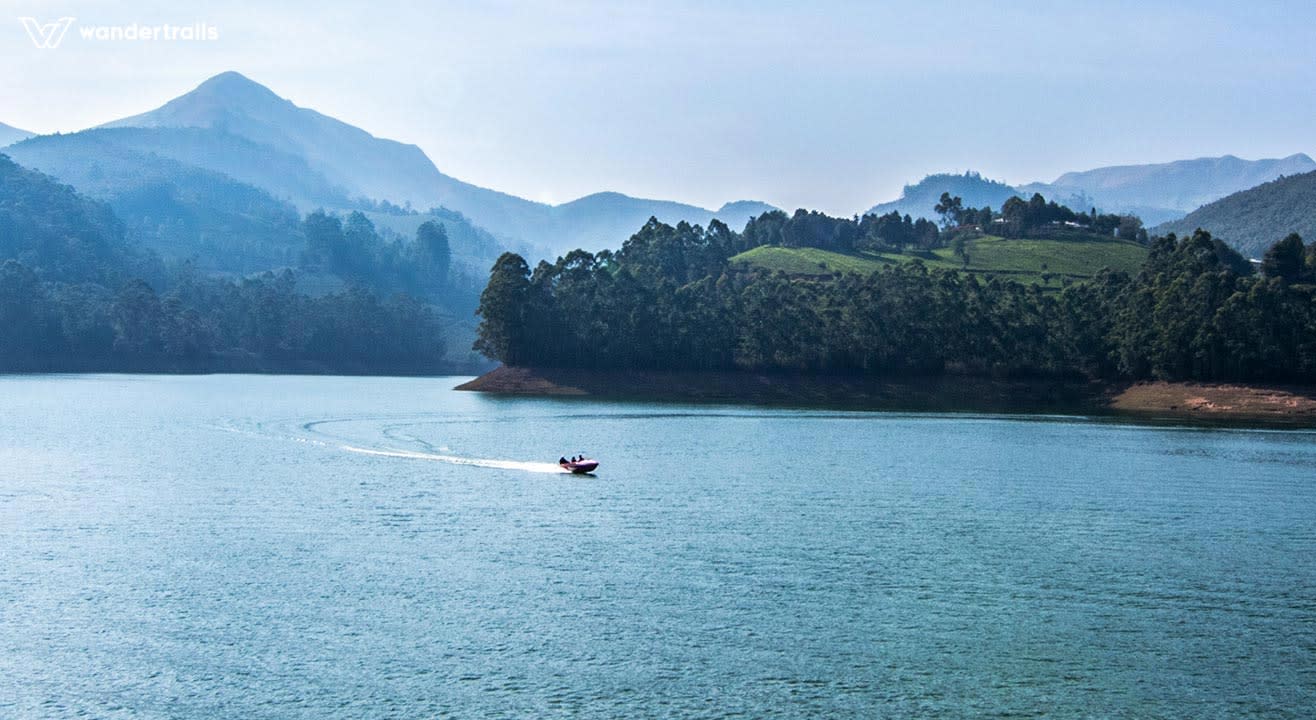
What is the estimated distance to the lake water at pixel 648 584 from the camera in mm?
26891

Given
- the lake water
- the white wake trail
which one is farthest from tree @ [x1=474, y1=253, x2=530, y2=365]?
the lake water

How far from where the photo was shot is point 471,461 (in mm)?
67312

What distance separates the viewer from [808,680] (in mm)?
27562

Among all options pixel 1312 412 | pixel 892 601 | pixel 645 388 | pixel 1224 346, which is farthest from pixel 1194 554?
pixel 645 388

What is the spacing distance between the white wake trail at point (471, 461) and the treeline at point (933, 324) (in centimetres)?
7353

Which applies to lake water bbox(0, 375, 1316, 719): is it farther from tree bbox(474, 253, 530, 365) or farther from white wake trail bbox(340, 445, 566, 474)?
tree bbox(474, 253, 530, 365)

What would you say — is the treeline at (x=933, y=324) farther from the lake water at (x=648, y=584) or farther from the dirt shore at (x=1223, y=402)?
the lake water at (x=648, y=584)

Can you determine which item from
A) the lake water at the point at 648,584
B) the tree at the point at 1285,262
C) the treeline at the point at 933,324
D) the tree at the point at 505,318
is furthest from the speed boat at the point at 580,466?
the tree at the point at 1285,262

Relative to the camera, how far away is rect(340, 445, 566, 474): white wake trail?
6406cm

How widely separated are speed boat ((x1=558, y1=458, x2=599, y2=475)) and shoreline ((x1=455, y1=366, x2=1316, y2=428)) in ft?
213

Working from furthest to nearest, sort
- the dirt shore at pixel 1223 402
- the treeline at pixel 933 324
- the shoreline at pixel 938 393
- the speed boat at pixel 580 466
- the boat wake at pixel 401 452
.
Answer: the treeline at pixel 933 324
the shoreline at pixel 938 393
the dirt shore at pixel 1223 402
the boat wake at pixel 401 452
the speed boat at pixel 580 466

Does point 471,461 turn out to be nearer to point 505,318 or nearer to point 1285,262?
point 505,318

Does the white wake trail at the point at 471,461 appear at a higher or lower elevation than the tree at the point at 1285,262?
lower

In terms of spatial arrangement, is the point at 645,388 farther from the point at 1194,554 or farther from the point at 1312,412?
the point at 1194,554
